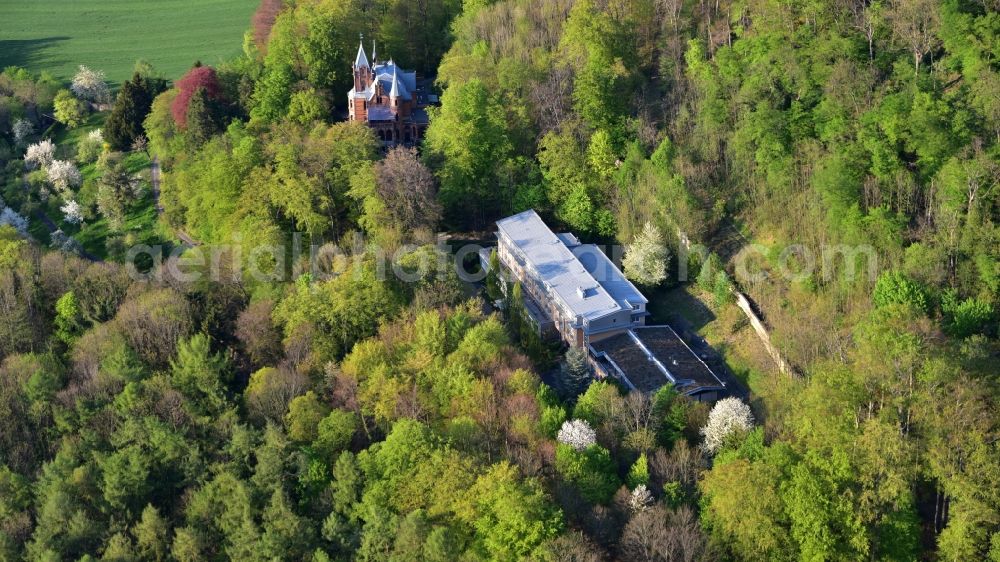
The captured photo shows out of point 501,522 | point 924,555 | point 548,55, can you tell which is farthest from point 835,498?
point 548,55

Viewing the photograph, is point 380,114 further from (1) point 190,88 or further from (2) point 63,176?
(2) point 63,176

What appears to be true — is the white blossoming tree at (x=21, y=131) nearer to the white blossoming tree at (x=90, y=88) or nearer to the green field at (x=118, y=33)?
the white blossoming tree at (x=90, y=88)

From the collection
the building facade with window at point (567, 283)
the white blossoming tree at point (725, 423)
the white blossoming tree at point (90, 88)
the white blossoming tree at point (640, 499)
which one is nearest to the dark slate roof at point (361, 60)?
the building facade with window at point (567, 283)

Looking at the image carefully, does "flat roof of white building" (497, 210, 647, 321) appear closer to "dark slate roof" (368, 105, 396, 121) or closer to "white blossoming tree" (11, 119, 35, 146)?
"dark slate roof" (368, 105, 396, 121)

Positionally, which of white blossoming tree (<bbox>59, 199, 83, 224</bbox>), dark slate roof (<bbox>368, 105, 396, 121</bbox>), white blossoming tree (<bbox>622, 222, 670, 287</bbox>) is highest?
dark slate roof (<bbox>368, 105, 396, 121</bbox>)

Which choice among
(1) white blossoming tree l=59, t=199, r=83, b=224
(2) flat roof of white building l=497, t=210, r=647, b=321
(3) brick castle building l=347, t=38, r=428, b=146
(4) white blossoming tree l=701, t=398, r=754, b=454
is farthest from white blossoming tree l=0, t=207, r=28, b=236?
(4) white blossoming tree l=701, t=398, r=754, b=454
